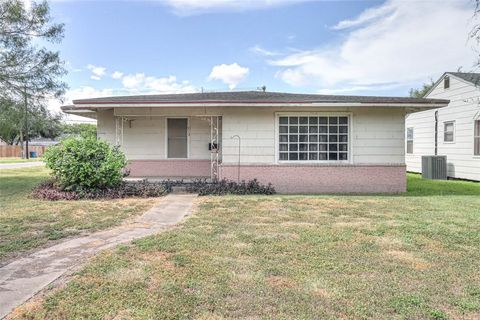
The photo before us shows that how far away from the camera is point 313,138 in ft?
39.0

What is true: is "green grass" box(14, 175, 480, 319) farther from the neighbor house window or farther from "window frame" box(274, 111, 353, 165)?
the neighbor house window

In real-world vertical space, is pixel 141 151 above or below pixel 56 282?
above

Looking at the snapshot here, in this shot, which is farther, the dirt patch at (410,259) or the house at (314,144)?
the house at (314,144)

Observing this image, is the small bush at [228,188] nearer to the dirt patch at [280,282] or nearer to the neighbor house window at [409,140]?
the dirt patch at [280,282]

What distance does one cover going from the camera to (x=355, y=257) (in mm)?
4762

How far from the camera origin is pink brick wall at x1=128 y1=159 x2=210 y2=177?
520 inches

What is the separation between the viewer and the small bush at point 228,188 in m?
10.7

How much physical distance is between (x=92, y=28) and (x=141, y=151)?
26.8 feet

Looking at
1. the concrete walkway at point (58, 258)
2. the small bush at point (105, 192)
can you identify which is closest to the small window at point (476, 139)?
the small bush at point (105, 192)

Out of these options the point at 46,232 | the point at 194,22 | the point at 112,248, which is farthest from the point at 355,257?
the point at 194,22

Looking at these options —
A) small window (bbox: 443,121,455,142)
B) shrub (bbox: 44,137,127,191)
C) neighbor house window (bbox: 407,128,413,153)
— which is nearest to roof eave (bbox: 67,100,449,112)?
shrub (bbox: 44,137,127,191)

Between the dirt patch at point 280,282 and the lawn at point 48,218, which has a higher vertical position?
the lawn at point 48,218

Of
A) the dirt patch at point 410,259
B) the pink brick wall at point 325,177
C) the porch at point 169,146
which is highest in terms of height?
the porch at point 169,146

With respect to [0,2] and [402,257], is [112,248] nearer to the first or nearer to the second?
[402,257]
